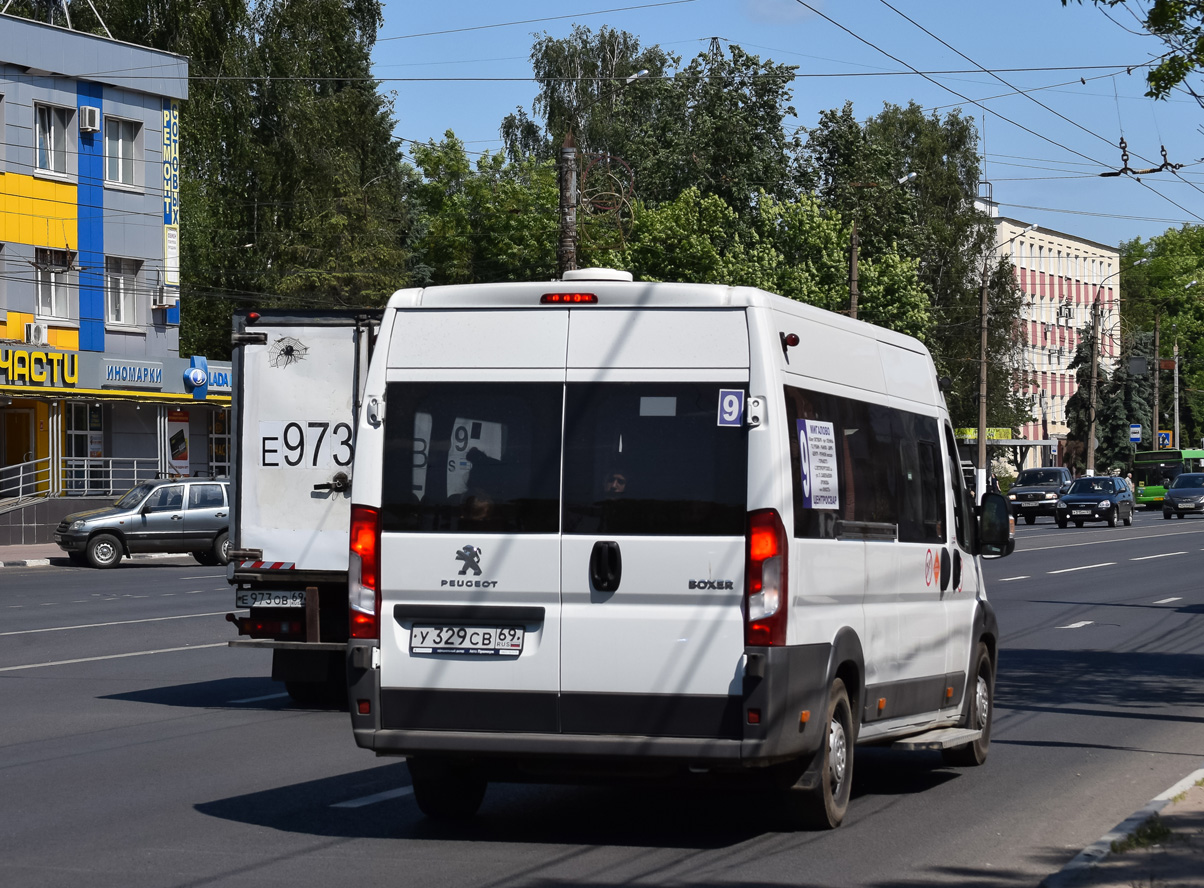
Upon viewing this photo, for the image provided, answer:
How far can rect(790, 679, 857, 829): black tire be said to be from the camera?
24.5 feet

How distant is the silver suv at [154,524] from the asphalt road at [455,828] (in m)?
18.1

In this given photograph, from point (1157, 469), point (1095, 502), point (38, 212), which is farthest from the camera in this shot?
point (1157, 469)

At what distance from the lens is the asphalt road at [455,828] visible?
A: 6.98 meters

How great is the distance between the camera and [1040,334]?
377ft

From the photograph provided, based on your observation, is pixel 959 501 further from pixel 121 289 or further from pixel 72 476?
pixel 121 289

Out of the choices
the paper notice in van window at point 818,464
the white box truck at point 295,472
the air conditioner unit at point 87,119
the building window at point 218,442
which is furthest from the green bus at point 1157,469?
the paper notice in van window at point 818,464

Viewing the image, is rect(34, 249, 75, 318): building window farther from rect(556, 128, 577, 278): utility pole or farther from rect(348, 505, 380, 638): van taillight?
rect(348, 505, 380, 638): van taillight

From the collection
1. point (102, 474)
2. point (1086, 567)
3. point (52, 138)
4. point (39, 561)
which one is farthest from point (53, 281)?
point (1086, 567)

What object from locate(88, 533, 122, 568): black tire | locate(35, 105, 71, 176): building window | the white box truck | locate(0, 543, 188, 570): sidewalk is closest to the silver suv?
locate(88, 533, 122, 568): black tire

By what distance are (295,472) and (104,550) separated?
75.0 feet

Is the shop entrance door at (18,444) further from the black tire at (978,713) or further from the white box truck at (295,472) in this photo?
the black tire at (978,713)

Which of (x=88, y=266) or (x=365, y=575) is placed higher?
(x=88, y=266)

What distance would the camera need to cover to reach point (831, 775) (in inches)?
303

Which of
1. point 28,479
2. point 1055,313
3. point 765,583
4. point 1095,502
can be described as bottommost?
point 1095,502
